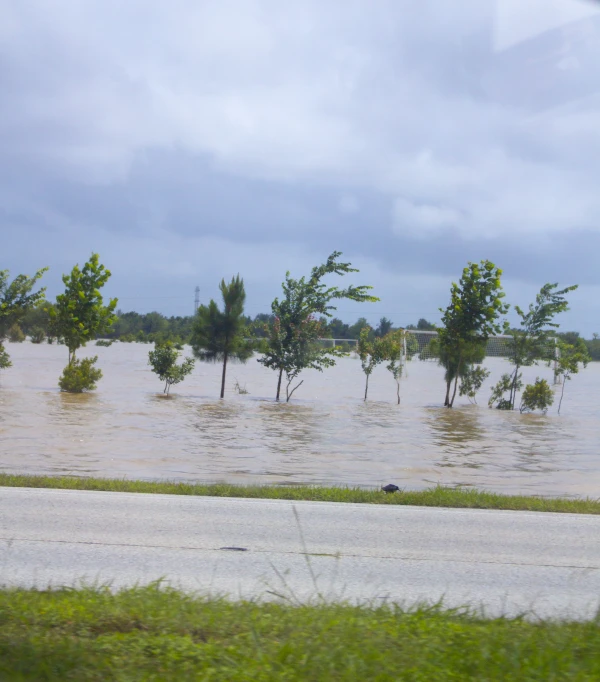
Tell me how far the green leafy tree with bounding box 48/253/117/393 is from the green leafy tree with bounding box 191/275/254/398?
3870 mm

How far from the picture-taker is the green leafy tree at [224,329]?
32.7 metres

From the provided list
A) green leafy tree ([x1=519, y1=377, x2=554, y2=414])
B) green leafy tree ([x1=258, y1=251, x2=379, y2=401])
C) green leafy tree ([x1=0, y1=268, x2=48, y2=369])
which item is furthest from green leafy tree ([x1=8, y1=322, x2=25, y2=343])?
green leafy tree ([x1=519, y1=377, x2=554, y2=414])

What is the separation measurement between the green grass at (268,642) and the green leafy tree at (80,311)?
2748 cm

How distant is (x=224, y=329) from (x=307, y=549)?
2594cm

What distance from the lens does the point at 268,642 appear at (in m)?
4.34

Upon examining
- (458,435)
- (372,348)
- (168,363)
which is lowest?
(458,435)

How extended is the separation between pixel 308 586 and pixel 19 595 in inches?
88.4

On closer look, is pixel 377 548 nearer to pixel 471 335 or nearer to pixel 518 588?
pixel 518 588

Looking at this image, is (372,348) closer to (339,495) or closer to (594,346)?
(339,495)

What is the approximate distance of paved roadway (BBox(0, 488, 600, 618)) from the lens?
6141mm

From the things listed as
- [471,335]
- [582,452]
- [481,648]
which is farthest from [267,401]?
[481,648]

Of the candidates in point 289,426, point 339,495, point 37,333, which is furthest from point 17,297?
point 37,333

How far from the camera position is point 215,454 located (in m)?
17.5

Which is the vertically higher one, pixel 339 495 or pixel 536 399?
pixel 536 399
